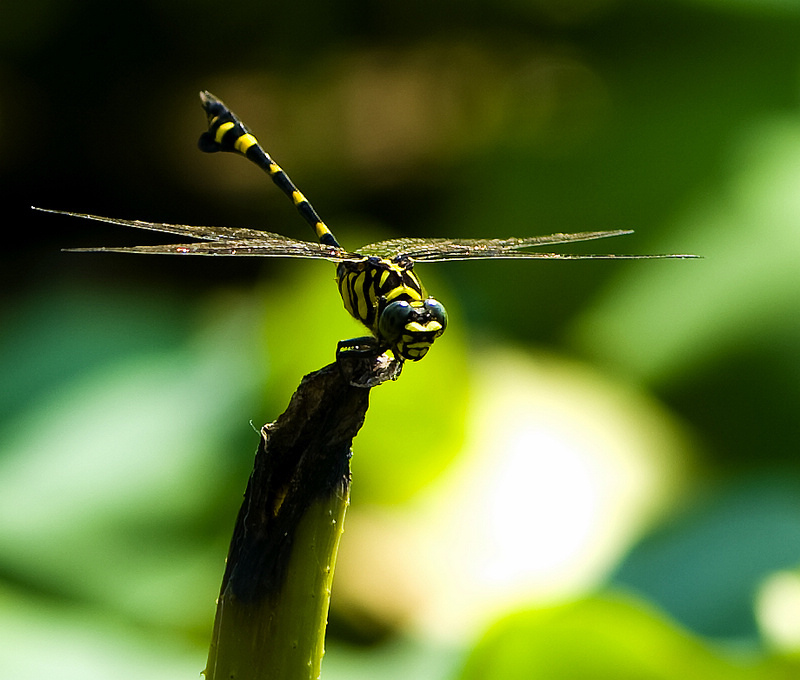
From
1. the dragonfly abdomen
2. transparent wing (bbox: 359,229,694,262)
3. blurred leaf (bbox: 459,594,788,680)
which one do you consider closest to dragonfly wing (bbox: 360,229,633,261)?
transparent wing (bbox: 359,229,694,262)

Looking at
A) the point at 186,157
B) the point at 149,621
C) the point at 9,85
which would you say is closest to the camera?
the point at 149,621

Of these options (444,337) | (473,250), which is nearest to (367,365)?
(473,250)

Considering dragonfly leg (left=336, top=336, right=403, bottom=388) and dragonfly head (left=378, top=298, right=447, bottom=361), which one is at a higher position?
dragonfly head (left=378, top=298, right=447, bottom=361)

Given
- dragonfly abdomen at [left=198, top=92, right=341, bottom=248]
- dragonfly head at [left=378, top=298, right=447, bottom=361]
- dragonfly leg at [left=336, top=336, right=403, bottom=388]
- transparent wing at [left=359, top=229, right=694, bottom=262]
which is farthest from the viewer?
dragonfly abdomen at [left=198, top=92, right=341, bottom=248]

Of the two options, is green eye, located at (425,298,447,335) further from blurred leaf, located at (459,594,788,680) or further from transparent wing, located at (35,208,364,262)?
blurred leaf, located at (459,594,788,680)

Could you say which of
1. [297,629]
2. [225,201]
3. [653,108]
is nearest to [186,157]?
[225,201]

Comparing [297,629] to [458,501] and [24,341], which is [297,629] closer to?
[458,501]

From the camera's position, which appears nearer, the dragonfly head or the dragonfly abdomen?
the dragonfly head

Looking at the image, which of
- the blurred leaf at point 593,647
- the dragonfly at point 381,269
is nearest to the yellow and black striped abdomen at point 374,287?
the dragonfly at point 381,269
